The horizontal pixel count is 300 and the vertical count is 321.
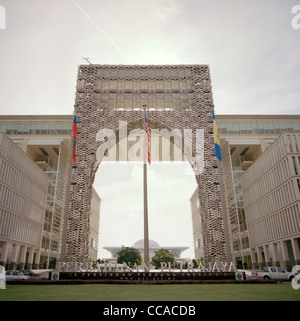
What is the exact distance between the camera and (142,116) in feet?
117

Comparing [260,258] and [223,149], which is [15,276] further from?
[223,149]

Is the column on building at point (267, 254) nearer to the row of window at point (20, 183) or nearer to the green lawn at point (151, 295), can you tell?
the green lawn at point (151, 295)

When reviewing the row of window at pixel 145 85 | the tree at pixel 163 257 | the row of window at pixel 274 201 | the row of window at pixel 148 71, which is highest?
the row of window at pixel 148 71

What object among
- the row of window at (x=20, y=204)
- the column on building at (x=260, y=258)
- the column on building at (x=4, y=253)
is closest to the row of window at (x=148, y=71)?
the row of window at (x=20, y=204)

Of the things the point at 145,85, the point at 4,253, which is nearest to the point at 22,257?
the point at 4,253

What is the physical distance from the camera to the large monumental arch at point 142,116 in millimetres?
32469

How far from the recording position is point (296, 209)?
1240 inches

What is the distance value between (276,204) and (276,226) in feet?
9.30

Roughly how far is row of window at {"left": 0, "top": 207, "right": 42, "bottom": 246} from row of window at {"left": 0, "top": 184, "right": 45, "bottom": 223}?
78 cm

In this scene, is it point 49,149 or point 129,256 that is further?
point 129,256

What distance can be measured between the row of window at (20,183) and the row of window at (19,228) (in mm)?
3575
